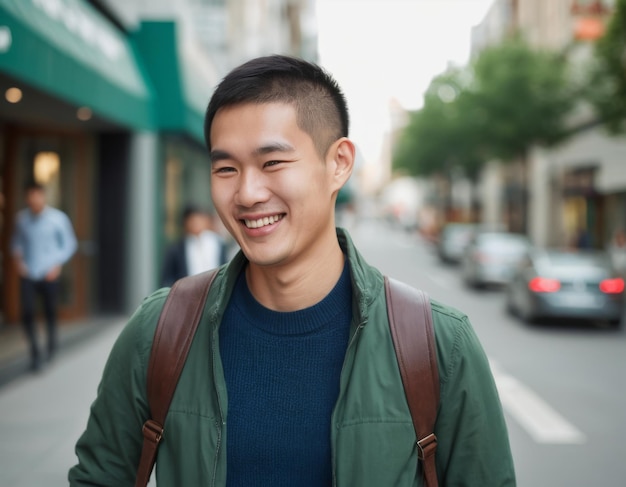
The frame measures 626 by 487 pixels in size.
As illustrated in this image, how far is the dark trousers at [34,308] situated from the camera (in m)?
7.33

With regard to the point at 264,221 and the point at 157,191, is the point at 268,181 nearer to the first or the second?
the point at 264,221

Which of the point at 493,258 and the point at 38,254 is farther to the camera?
the point at 493,258

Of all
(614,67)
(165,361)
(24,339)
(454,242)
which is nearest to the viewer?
(165,361)

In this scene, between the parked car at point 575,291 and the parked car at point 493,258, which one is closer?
the parked car at point 575,291

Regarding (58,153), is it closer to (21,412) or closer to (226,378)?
(21,412)

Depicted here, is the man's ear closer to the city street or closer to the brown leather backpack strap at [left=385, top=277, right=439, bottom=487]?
the brown leather backpack strap at [left=385, top=277, right=439, bottom=487]

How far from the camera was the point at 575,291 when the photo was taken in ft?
38.9

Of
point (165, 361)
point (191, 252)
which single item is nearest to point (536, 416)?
point (191, 252)

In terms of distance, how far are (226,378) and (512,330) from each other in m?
10.9

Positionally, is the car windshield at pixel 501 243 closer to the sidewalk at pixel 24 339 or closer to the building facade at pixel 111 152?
the building facade at pixel 111 152

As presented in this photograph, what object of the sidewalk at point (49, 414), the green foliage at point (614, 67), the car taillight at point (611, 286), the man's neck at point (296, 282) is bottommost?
the sidewalk at point (49, 414)

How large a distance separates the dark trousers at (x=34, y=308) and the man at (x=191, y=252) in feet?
4.89

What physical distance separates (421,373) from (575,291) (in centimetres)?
1115

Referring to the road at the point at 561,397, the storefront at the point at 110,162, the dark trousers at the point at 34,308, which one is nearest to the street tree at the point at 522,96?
the road at the point at 561,397
